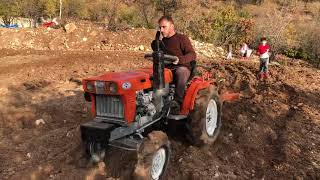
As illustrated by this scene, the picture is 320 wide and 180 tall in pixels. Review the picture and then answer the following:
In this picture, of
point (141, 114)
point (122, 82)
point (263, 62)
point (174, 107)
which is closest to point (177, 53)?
point (174, 107)

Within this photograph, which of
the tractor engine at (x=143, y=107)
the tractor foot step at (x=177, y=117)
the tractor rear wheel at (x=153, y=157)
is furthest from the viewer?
the tractor foot step at (x=177, y=117)

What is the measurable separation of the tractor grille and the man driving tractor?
3.19 ft

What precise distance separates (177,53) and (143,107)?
3.78 ft

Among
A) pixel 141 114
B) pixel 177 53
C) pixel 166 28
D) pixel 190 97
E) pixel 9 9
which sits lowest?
pixel 141 114

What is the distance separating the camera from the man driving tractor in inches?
237

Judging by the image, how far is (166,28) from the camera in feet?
20.2

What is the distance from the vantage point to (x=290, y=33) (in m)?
22.4

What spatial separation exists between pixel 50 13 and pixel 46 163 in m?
31.2

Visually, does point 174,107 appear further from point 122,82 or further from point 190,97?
point 122,82

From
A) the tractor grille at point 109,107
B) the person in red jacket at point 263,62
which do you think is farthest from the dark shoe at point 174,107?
the person in red jacket at point 263,62

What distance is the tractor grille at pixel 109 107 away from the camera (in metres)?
5.29

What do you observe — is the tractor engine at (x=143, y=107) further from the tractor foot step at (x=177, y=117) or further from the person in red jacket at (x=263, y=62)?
the person in red jacket at (x=263, y=62)

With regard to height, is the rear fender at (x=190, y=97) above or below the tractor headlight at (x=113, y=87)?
below

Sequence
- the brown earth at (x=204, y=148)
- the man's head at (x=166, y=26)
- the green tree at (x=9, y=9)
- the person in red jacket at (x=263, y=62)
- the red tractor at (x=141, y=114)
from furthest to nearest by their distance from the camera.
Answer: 1. the green tree at (x=9, y=9)
2. the person in red jacket at (x=263, y=62)
3. the man's head at (x=166, y=26)
4. the brown earth at (x=204, y=148)
5. the red tractor at (x=141, y=114)
